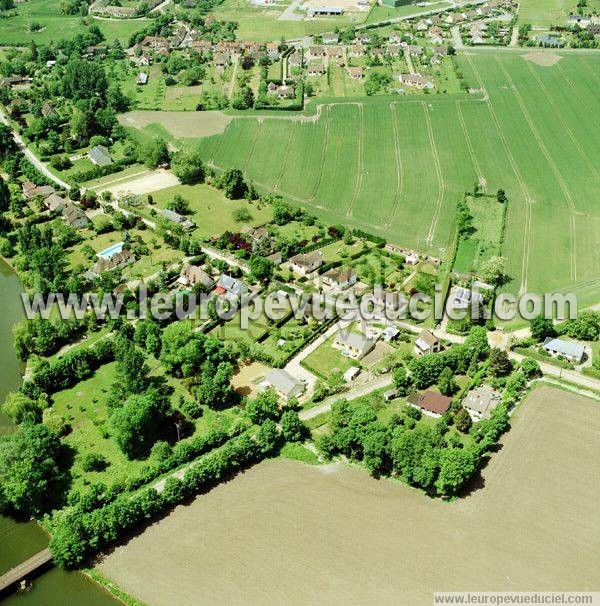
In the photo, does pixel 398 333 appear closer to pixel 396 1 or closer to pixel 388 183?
pixel 388 183

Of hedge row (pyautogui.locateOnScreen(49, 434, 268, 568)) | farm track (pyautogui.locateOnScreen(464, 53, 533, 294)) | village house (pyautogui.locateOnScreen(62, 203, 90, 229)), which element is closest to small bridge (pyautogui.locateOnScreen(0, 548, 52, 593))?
hedge row (pyautogui.locateOnScreen(49, 434, 268, 568))

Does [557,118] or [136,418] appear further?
[557,118]


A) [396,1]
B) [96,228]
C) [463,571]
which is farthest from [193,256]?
[396,1]

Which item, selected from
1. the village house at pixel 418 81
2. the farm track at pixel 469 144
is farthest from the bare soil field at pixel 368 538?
the village house at pixel 418 81

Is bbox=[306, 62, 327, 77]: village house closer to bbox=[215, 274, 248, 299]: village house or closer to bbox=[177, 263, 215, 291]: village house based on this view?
bbox=[177, 263, 215, 291]: village house

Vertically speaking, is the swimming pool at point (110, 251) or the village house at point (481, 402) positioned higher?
the swimming pool at point (110, 251)

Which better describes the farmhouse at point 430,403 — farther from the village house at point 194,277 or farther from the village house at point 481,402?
the village house at point 194,277
